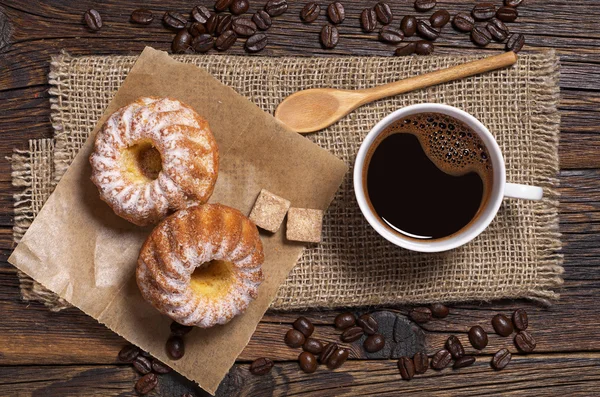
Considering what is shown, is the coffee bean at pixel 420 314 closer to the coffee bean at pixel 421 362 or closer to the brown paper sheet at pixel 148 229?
the coffee bean at pixel 421 362

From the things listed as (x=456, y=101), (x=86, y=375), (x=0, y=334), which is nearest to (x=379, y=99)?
(x=456, y=101)

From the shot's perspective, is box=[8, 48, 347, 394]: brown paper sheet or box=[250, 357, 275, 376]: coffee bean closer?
box=[8, 48, 347, 394]: brown paper sheet

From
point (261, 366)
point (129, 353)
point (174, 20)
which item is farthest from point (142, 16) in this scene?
point (261, 366)

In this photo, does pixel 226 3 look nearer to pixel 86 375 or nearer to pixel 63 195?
pixel 63 195

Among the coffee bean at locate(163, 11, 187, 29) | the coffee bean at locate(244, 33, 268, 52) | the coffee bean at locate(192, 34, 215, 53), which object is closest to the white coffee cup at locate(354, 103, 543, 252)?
the coffee bean at locate(244, 33, 268, 52)

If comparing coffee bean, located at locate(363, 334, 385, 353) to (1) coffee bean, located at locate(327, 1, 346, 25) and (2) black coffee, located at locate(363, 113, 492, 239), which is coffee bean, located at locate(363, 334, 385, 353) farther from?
(1) coffee bean, located at locate(327, 1, 346, 25)

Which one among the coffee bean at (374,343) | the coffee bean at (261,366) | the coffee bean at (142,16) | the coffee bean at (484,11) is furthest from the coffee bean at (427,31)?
the coffee bean at (261,366)
